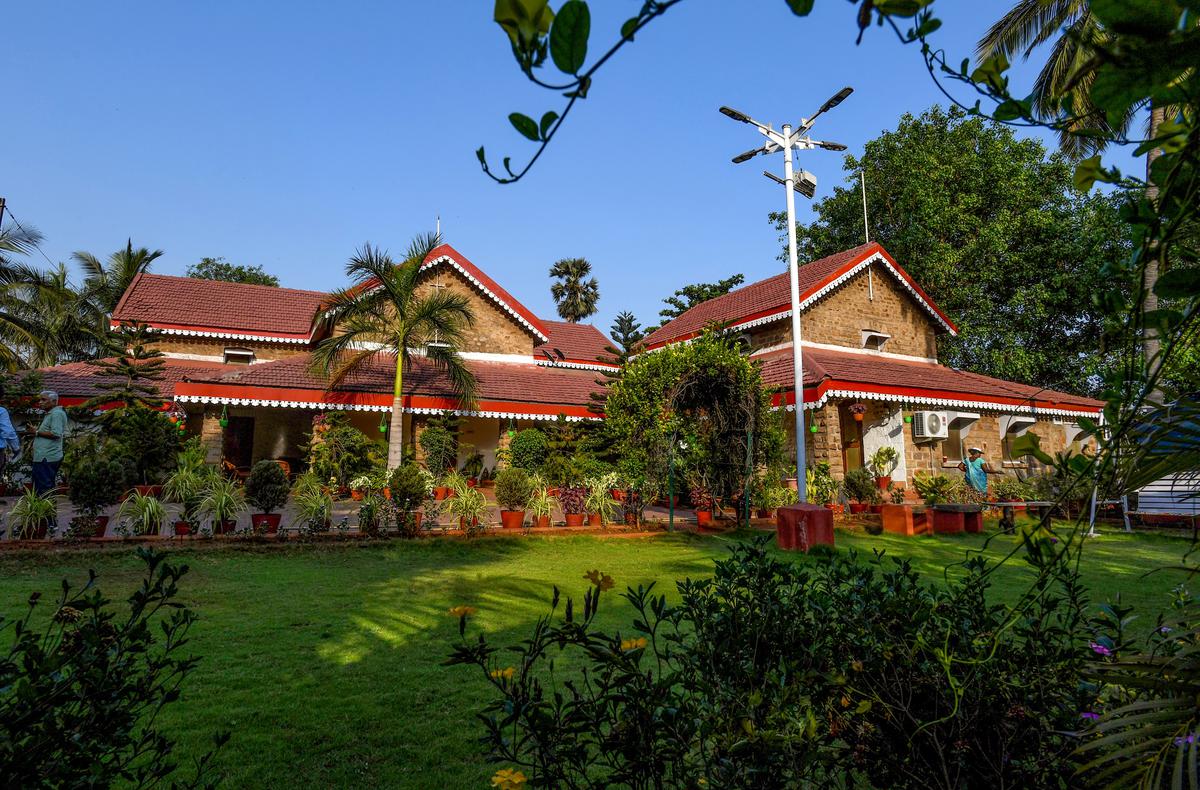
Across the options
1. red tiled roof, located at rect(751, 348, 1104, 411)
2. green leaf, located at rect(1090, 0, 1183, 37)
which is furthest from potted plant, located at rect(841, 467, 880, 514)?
green leaf, located at rect(1090, 0, 1183, 37)

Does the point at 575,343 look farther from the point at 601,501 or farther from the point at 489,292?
the point at 601,501

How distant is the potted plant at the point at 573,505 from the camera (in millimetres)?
11234

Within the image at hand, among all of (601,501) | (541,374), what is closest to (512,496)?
(601,501)

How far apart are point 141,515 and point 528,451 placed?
27.5 feet

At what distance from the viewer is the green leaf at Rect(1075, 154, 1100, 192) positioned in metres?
1.13

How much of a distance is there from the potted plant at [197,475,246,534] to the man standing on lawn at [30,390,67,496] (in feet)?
6.94

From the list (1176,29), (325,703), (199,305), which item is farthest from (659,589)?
(199,305)

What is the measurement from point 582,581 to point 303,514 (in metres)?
4.80

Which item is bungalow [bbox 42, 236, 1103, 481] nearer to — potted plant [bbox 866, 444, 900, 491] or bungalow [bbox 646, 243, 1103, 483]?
bungalow [bbox 646, 243, 1103, 483]

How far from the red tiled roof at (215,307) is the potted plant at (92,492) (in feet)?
41.2

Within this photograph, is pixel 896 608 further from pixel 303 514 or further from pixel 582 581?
pixel 303 514

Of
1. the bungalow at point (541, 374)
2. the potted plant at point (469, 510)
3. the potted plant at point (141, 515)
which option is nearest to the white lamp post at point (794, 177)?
the bungalow at point (541, 374)

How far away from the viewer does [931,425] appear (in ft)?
56.4

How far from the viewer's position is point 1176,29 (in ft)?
2.65
